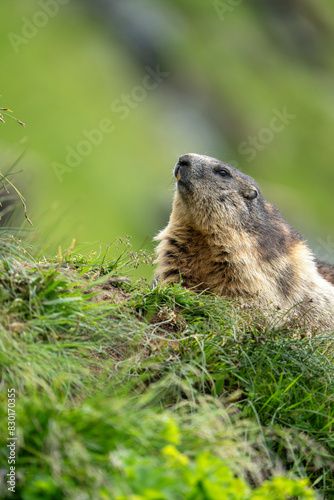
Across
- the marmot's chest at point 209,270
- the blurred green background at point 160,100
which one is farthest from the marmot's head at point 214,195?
the blurred green background at point 160,100

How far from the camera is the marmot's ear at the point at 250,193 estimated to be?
7609 mm

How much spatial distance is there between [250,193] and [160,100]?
20.6m

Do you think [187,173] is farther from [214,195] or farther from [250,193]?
[250,193]

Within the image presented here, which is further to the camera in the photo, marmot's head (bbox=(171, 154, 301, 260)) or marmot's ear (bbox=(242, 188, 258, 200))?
marmot's ear (bbox=(242, 188, 258, 200))

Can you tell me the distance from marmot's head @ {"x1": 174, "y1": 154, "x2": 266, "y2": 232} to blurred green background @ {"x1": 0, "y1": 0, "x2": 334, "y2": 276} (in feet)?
18.0

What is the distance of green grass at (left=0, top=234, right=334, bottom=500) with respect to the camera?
2.80 meters

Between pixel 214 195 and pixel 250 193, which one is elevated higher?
pixel 250 193

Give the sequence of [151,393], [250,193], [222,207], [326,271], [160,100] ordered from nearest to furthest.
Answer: [151,393], [222,207], [250,193], [326,271], [160,100]

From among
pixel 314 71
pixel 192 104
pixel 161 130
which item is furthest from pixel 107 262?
pixel 314 71

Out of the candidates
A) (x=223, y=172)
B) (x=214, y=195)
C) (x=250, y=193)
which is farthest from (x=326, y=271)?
(x=214, y=195)

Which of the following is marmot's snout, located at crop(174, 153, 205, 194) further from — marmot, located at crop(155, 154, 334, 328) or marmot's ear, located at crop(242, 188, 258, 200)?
marmot's ear, located at crop(242, 188, 258, 200)

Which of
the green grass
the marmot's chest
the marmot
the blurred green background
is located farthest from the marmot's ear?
the blurred green background

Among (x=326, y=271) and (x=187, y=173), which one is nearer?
(x=187, y=173)

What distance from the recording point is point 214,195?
24.1 ft
